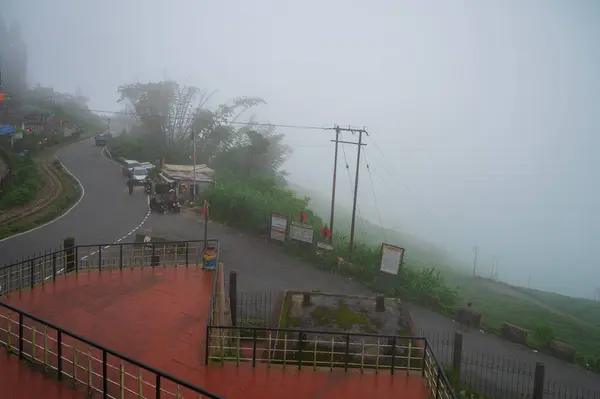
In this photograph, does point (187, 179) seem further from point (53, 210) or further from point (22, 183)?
point (22, 183)

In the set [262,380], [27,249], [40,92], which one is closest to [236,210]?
[27,249]

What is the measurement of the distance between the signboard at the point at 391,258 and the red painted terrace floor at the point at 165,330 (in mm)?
9451

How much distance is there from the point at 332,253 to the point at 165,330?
538 inches

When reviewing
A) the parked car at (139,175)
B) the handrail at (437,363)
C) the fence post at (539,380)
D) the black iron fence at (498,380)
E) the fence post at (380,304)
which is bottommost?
the black iron fence at (498,380)

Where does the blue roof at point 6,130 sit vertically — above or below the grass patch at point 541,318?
above

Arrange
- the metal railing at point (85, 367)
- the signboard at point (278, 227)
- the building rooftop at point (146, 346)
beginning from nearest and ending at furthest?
the metal railing at point (85, 367)
the building rooftop at point (146, 346)
the signboard at point (278, 227)

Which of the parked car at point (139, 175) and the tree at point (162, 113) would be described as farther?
the tree at point (162, 113)

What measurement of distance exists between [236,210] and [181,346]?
19085 mm

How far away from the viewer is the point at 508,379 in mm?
13969

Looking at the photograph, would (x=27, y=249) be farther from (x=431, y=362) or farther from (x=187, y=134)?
(x=187, y=134)

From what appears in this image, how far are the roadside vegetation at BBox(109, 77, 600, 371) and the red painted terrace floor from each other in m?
10.3

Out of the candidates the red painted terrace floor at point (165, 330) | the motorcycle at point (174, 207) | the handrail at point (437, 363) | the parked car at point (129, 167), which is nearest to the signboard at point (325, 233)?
the motorcycle at point (174, 207)

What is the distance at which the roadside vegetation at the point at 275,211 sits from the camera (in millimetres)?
20094

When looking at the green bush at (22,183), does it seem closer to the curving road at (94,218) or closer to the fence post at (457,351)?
the curving road at (94,218)
